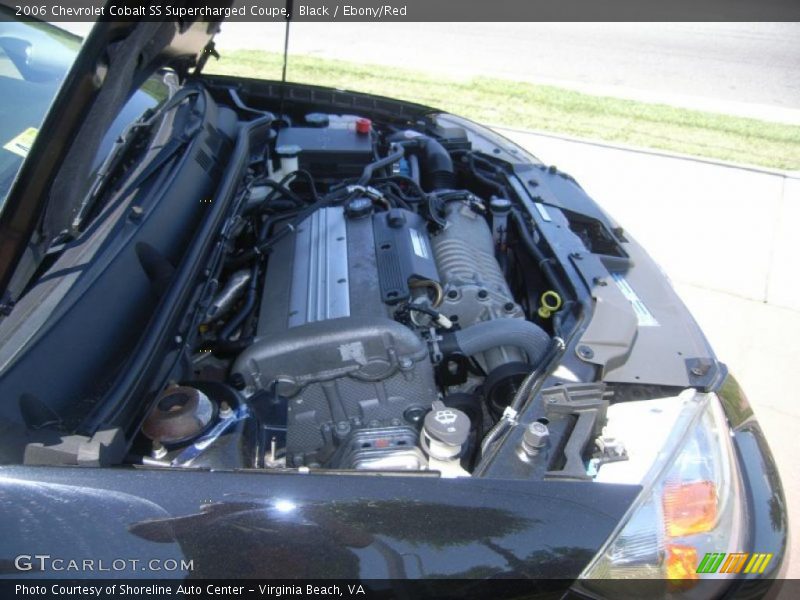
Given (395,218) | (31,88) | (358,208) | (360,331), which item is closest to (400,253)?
(395,218)

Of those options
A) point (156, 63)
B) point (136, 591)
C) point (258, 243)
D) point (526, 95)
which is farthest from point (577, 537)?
point (526, 95)

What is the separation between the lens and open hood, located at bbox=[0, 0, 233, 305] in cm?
132

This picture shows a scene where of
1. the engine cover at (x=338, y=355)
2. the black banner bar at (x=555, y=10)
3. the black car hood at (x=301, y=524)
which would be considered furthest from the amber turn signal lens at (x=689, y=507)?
the black banner bar at (x=555, y=10)

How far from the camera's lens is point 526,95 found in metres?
6.66

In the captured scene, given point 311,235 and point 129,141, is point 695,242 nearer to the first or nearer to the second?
point 311,235

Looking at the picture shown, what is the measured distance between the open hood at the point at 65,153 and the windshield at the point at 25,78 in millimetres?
77

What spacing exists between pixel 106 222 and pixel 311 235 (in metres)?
0.79

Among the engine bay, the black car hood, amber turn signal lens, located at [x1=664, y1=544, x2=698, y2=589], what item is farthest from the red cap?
amber turn signal lens, located at [x1=664, y1=544, x2=698, y2=589]

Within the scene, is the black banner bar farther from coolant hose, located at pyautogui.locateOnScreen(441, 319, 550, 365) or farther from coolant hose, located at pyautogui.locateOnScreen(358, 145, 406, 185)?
coolant hose, located at pyautogui.locateOnScreen(441, 319, 550, 365)

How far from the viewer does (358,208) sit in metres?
2.42

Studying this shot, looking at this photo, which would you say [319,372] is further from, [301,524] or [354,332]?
[301,524]

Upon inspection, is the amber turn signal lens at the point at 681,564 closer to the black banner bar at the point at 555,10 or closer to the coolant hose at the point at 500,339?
the coolant hose at the point at 500,339

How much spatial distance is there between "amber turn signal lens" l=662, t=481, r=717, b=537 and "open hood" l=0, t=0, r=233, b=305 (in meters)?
1.47

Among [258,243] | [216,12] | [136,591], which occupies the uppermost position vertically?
[216,12]
